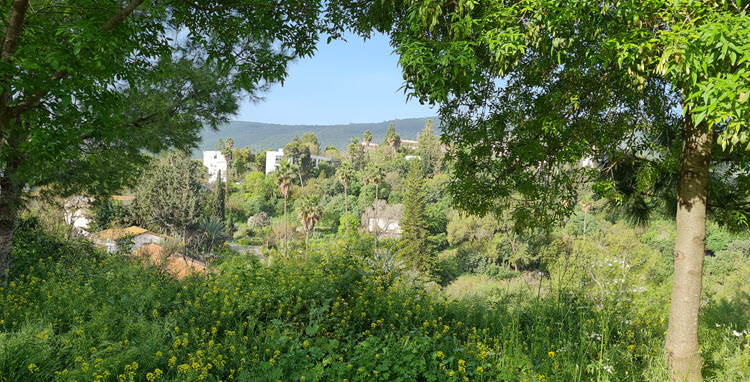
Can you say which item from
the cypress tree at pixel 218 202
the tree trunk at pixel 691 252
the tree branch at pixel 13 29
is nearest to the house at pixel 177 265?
the tree branch at pixel 13 29

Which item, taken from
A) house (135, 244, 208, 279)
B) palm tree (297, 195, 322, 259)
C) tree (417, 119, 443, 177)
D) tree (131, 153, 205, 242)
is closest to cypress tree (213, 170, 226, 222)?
tree (131, 153, 205, 242)

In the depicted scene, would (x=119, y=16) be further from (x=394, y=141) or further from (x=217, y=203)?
(x=394, y=141)

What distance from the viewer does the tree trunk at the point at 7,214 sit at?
6582mm

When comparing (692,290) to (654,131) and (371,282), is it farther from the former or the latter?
(371,282)

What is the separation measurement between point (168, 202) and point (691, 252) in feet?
99.0

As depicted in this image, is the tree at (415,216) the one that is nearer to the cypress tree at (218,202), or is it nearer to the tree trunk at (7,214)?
the cypress tree at (218,202)

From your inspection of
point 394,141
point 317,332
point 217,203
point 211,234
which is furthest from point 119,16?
point 394,141

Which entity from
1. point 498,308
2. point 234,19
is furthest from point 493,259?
point 234,19

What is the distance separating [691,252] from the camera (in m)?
3.81

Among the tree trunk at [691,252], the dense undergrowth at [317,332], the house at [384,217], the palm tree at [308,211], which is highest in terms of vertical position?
the tree trunk at [691,252]

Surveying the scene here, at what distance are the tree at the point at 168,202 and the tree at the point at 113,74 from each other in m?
22.7

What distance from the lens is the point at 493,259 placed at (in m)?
36.2

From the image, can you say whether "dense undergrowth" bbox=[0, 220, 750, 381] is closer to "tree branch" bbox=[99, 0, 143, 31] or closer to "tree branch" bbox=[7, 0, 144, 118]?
"tree branch" bbox=[7, 0, 144, 118]

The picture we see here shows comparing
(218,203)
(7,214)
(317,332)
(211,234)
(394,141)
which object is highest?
(394,141)
